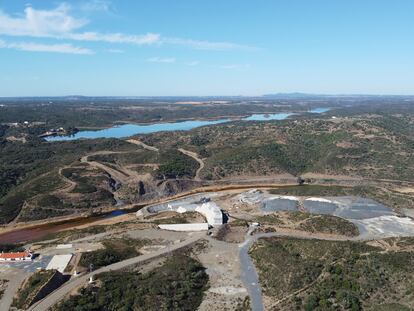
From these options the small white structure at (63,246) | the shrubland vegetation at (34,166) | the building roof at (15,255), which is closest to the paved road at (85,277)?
the small white structure at (63,246)

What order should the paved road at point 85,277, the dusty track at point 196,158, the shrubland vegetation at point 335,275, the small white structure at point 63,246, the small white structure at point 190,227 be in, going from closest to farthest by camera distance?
the paved road at point 85,277
the shrubland vegetation at point 335,275
the small white structure at point 63,246
the small white structure at point 190,227
the dusty track at point 196,158

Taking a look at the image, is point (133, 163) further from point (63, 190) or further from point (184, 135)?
point (184, 135)

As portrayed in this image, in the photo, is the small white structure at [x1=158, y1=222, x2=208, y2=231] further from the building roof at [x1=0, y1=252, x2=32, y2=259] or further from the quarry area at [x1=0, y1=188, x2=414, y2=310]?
the building roof at [x1=0, y1=252, x2=32, y2=259]

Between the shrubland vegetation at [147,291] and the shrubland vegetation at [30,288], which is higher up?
the shrubland vegetation at [30,288]

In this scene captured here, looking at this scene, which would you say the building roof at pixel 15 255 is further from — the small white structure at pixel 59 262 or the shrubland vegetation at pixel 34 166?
the shrubland vegetation at pixel 34 166

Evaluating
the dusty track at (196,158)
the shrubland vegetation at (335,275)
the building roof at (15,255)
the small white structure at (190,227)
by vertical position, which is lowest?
the dusty track at (196,158)

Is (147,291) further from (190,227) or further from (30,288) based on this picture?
(190,227)

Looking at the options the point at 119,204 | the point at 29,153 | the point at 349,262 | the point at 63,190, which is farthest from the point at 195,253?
the point at 29,153
